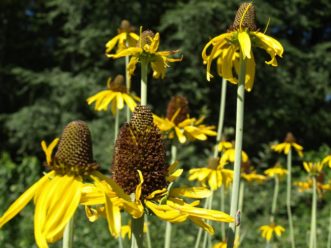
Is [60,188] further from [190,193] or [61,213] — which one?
[190,193]

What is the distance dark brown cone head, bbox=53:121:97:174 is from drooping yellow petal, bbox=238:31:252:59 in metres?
0.45

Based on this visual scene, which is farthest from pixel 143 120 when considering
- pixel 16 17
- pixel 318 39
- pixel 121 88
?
pixel 318 39

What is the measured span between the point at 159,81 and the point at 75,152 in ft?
27.5

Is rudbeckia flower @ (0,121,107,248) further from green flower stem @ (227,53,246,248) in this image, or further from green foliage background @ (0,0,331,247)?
green foliage background @ (0,0,331,247)

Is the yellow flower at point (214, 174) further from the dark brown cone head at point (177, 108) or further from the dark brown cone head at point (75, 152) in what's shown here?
the dark brown cone head at point (75, 152)

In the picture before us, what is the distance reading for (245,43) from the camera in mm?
1307

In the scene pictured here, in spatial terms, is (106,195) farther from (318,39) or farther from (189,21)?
(318,39)

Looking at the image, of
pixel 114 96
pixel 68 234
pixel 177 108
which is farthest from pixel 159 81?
pixel 68 234

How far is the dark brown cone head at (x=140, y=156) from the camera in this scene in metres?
1.09

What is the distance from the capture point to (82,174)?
3.22 feet

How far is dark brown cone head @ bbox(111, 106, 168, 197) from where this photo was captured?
1.09 metres

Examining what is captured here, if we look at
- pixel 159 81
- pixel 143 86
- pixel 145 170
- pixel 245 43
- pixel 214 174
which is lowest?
pixel 214 174

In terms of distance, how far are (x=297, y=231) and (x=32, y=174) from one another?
3067 millimetres

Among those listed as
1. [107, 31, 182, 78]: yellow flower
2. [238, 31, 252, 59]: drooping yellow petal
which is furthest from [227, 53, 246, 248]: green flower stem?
[107, 31, 182, 78]: yellow flower
